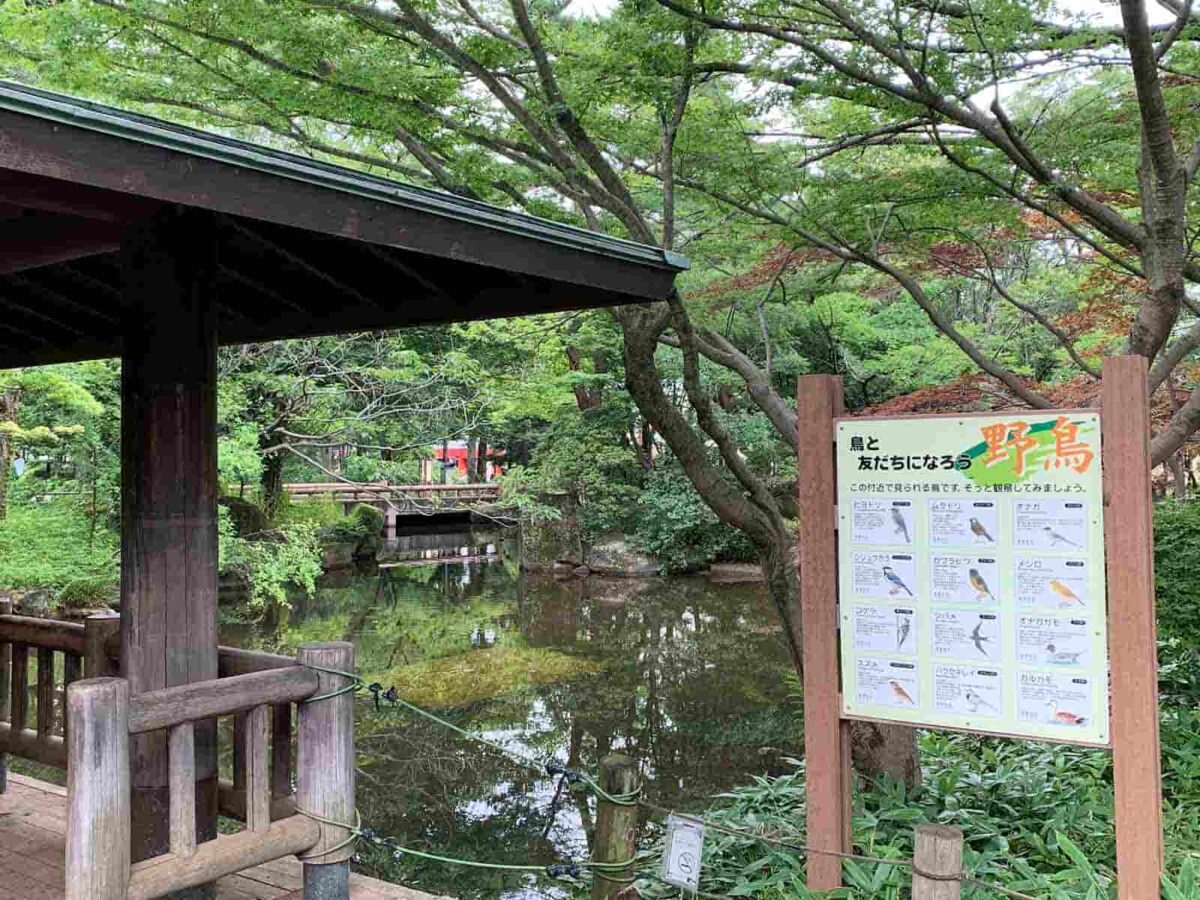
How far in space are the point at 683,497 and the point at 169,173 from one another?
16.3 m

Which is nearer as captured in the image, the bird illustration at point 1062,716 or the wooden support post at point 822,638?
the bird illustration at point 1062,716

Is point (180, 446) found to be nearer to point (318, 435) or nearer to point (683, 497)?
point (318, 435)

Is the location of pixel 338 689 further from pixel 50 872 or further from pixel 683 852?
pixel 50 872

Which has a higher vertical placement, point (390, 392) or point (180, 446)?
point (390, 392)

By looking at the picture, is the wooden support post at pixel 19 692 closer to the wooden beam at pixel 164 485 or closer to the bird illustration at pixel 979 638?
the wooden beam at pixel 164 485

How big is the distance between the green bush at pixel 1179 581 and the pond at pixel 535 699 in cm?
334

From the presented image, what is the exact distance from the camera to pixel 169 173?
2.34 metres

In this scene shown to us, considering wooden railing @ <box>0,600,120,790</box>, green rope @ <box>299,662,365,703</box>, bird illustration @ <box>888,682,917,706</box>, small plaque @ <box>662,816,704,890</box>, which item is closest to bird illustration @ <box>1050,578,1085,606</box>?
bird illustration @ <box>888,682,917,706</box>

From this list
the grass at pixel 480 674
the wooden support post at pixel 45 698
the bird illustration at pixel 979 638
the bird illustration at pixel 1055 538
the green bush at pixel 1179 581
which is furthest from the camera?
the grass at pixel 480 674

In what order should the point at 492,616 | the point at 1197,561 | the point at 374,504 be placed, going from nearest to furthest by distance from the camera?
1. the point at 1197,561
2. the point at 492,616
3. the point at 374,504

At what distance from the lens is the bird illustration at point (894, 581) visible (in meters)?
3.39

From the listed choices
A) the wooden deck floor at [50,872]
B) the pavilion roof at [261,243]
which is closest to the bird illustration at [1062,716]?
the pavilion roof at [261,243]

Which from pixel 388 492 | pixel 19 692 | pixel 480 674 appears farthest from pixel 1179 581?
pixel 388 492

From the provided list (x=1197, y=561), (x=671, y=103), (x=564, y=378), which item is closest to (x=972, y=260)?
(x=1197, y=561)
